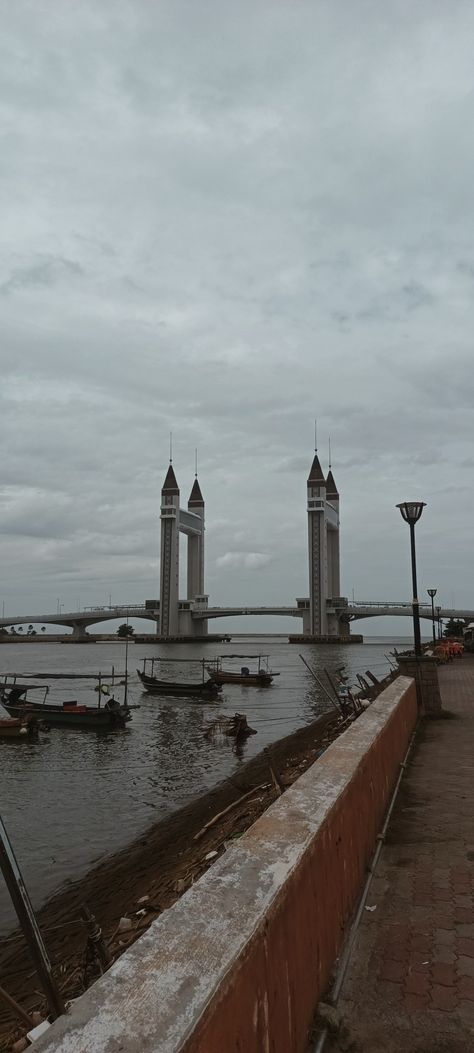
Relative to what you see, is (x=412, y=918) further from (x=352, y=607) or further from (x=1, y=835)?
(x=352, y=607)

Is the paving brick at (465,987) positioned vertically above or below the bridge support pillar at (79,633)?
above

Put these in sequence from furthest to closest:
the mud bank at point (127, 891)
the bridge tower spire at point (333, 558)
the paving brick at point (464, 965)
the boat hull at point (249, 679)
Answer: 1. the bridge tower spire at point (333, 558)
2. the boat hull at point (249, 679)
3. the mud bank at point (127, 891)
4. the paving brick at point (464, 965)

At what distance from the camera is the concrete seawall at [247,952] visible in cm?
171

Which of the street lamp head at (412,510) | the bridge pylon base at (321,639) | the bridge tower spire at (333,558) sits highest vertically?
the bridge tower spire at (333,558)

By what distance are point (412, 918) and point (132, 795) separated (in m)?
15.0

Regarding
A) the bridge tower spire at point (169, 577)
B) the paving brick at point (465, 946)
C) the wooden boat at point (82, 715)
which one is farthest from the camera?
the bridge tower spire at point (169, 577)

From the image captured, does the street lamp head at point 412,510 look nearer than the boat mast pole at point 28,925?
No

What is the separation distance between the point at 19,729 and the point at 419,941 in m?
25.7

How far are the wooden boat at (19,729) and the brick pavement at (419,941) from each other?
75.0 feet

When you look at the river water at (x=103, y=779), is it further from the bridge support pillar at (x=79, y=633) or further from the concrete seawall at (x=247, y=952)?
the bridge support pillar at (x=79, y=633)

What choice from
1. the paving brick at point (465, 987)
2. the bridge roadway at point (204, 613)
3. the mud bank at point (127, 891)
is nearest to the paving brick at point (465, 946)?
the paving brick at point (465, 987)

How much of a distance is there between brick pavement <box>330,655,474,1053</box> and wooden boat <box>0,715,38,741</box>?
2288 cm

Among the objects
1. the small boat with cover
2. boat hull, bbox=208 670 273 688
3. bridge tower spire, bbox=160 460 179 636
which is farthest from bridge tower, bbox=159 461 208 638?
the small boat with cover

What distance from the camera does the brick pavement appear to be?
9.55 feet
